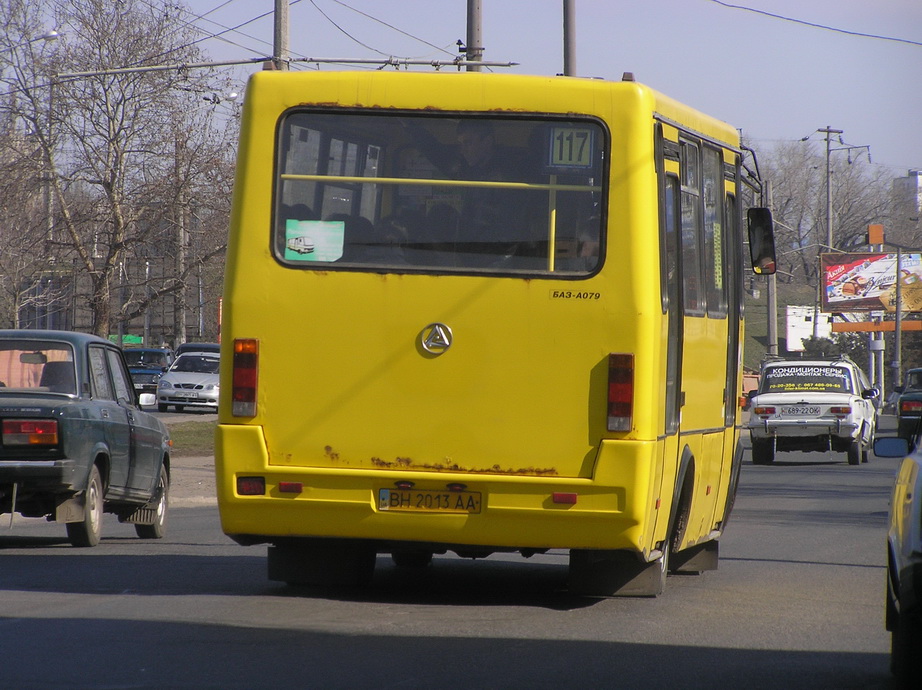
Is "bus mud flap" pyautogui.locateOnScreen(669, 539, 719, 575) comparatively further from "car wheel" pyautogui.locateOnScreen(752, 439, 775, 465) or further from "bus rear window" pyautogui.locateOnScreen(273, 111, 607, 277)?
→ "car wheel" pyautogui.locateOnScreen(752, 439, 775, 465)

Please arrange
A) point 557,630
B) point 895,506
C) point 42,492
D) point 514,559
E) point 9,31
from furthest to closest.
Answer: point 9,31, point 514,559, point 42,492, point 557,630, point 895,506

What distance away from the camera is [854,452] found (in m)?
29.5

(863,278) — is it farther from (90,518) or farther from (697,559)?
(90,518)

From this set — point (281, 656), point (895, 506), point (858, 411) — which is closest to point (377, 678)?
point (281, 656)

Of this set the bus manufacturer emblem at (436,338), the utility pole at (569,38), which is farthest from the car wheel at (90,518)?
the utility pole at (569,38)

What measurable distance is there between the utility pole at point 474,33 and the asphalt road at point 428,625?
1261cm

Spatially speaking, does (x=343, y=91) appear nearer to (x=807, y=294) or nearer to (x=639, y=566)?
(x=639, y=566)

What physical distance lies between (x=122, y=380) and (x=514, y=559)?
3.90 metres

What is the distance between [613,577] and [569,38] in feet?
58.8

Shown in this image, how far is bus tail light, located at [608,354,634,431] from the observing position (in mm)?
8328

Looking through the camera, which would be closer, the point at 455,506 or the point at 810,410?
the point at 455,506

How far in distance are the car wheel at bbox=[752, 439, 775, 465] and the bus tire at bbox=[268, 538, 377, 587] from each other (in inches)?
826

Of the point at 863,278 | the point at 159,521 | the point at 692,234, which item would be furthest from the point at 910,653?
the point at 863,278

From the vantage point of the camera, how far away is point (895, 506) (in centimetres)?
633
